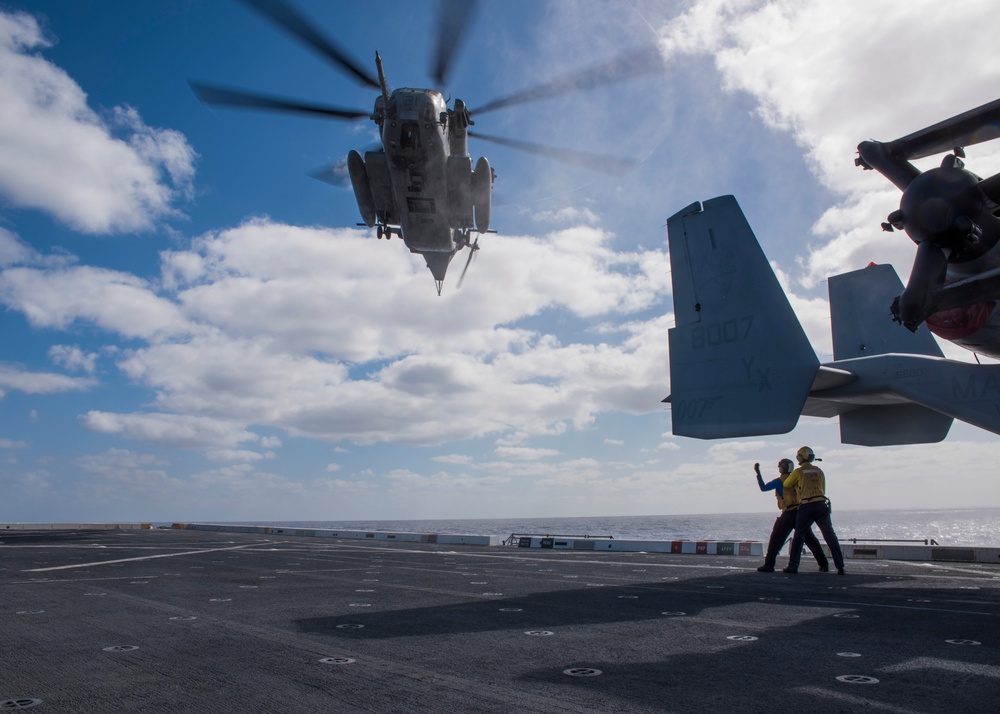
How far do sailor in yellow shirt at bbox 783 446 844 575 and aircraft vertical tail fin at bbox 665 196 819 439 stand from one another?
5.30 feet

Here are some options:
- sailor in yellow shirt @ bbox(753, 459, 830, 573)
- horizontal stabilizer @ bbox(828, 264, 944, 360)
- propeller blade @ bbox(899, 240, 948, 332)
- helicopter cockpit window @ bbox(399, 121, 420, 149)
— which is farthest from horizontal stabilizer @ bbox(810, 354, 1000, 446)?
helicopter cockpit window @ bbox(399, 121, 420, 149)

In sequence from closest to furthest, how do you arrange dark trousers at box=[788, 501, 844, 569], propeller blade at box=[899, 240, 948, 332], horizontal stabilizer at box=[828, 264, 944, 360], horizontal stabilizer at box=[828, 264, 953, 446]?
propeller blade at box=[899, 240, 948, 332] → dark trousers at box=[788, 501, 844, 569] → horizontal stabilizer at box=[828, 264, 953, 446] → horizontal stabilizer at box=[828, 264, 944, 360]

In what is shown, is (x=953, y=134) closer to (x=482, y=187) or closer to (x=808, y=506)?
(x=808, y=506)

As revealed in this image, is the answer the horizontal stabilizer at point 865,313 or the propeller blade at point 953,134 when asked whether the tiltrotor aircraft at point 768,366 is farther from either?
the propeller blade at point 953,134

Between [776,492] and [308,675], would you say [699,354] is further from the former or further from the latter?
[308,675]

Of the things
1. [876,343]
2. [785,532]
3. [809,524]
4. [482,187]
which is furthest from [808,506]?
[482,187]

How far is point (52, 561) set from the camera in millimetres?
15812

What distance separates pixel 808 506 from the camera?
12.0m

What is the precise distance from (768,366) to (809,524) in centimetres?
357

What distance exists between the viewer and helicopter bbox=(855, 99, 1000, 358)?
Answer: 6.07 meters

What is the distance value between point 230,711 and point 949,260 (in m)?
7.55

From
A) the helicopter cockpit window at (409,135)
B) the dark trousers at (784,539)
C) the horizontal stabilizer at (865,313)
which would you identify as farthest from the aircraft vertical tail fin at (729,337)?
the helicopter cockpit window at (409,135)

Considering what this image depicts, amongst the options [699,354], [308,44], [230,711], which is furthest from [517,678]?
[308,44]

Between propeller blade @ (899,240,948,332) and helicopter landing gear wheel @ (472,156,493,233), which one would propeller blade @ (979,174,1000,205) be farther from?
helicopter landing gear wheel @ (472,156,493,233)
